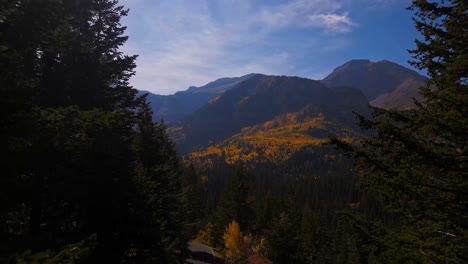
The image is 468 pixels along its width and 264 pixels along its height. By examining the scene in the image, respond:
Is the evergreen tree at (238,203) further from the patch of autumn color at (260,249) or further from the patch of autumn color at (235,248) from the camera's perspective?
the patch of autumn color at (235,248)

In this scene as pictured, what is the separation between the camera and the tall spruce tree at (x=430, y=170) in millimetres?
5922

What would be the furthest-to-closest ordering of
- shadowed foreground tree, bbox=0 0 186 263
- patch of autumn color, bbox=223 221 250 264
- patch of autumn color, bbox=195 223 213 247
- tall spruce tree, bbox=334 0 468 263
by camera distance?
patch of autumn color, bbox=195 223 213 247
patch of autumn color, bbox=223 221 250 264
shadowed foreground tree, bbox=0 0 186 263
tall spruce tree, bbox=334 0 468 263

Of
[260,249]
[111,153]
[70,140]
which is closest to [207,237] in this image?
[260,249]

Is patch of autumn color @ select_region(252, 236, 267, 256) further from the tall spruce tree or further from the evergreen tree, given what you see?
the tall spruce tree

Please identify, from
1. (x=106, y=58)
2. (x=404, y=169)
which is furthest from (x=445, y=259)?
(x=106, y=58)

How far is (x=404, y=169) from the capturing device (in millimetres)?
7234

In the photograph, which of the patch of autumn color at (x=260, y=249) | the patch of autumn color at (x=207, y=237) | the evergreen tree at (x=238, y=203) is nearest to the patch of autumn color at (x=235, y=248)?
the patch of autumn color at (x=260, y=249)

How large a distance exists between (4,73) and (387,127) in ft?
25.8

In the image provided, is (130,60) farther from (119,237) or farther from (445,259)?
(445,259)

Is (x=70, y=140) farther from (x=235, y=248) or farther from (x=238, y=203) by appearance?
(x=238, y=203)

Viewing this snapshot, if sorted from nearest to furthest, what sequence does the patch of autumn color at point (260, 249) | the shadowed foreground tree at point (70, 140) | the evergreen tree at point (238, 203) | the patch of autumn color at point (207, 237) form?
1. the shadowed foreground tree at point (70, 140)
2. the patch of autumn color at point (260, 249)
3. the evergreen tree at point (238, 203)
4. the patch of autumn color at point (207, 237)

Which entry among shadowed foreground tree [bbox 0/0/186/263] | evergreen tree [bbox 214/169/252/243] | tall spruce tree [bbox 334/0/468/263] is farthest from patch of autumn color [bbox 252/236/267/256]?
tall spruce tree [bbox 334/0/468/263]

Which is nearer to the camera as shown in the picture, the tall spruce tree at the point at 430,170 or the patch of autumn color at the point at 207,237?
the tall spruce tree at the point at 430,170

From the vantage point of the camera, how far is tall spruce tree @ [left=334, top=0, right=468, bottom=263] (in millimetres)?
5922
